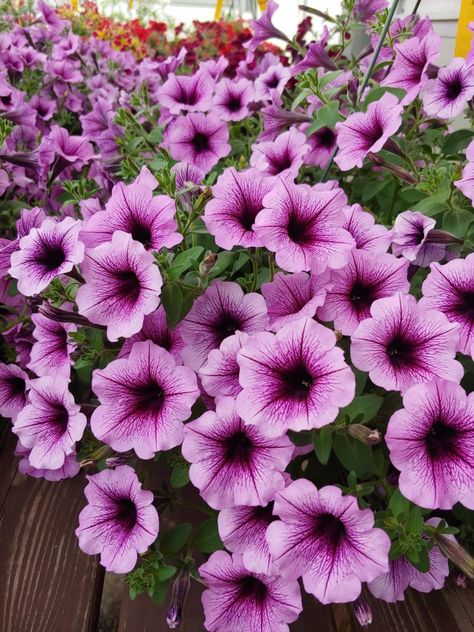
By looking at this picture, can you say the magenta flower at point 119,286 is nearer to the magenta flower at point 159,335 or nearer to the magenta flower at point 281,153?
the magenta flower at point 159,335

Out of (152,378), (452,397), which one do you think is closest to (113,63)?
(152,378)

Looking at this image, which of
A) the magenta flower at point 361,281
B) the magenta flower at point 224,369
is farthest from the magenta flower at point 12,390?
the magenta flower at point 361,281

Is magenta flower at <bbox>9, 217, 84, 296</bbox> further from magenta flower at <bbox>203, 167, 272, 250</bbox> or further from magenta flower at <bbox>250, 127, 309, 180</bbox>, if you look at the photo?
magenta flower at <bbox>250, 127, 309, 180</bbox>

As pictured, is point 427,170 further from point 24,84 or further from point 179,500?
point 24,84

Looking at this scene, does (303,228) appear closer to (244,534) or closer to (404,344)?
(404,344)

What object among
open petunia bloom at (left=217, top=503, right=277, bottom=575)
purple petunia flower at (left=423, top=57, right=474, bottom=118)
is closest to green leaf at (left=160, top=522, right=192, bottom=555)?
open petunia bloom at (left=217, top=503, right=277, bottom=575)

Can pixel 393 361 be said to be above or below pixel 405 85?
below
